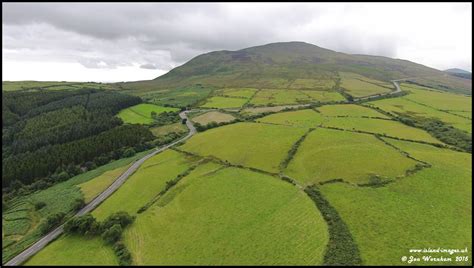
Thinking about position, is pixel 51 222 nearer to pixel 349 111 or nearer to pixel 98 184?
pixel 98 184

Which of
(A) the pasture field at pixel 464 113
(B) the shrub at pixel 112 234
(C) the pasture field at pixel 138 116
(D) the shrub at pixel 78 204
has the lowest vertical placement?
(D) the shrub at pixel 78 204

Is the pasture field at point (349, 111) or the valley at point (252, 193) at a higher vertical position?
the pasture field at point (349, 111)

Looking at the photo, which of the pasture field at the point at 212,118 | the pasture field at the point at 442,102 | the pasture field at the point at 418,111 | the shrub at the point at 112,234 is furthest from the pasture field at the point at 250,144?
the pasture field at the point at 442,102

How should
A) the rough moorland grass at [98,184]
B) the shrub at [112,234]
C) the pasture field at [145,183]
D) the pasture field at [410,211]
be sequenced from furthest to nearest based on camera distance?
the rough moorland grass at [98,184]
the pasture field at [145,183]
the shrub at [112,234]
the pasture field at [410,211]

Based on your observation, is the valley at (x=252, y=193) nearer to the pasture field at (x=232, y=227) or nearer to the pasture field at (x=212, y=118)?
the pasture field at (x=232, y=227)

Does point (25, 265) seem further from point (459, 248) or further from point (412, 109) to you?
point (412, 109)

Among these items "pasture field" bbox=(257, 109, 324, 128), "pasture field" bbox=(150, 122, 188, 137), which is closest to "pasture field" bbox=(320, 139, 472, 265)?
"pasture field" bbox=(257, 109, 324, 128)

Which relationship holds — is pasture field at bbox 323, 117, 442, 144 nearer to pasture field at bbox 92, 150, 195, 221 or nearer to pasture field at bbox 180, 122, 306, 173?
pasture field at bbox 180, 122, 306, 173

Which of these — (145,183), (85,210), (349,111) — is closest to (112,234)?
(85,210)
